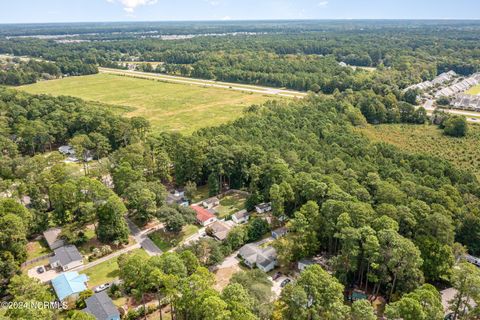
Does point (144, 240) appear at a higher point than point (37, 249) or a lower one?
lower

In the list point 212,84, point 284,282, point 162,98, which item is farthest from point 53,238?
point 212,84

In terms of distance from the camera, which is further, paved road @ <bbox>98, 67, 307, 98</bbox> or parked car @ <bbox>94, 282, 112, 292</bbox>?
paved road @ <bbox>98, 67, 307, 98</bbox>

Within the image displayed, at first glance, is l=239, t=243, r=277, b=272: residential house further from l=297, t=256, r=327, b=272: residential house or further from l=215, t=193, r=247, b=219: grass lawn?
l=215, t=193, r=247, b=219: grass lawn

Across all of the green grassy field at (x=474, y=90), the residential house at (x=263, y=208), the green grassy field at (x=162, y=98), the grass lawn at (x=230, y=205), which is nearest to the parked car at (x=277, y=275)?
the residential house at (x=263, y=208)

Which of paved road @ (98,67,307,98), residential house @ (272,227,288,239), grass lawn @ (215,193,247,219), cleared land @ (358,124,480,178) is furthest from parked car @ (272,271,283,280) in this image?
paved road @ (98,67,307,98)

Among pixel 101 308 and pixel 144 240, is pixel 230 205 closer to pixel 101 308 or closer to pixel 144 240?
pixel 144 240

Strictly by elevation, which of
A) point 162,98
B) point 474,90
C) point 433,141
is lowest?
point 433,141
